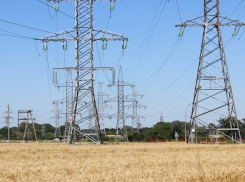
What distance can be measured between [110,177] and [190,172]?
3024 mm

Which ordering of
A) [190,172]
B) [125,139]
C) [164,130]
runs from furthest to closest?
[164,130] → [125,139] → [190,172]

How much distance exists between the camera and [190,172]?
1534 centimetres

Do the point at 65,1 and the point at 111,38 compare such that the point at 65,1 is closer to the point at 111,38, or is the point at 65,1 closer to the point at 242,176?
the point at 111,38

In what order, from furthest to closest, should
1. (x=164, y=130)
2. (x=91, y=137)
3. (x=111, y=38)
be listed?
(x=164, y=130) → (x=91, y=137) → (x=111, y=38)

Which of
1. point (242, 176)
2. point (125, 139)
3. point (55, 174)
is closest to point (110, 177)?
point (55, 174)

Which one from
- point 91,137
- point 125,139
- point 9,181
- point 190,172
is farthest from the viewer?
point 125,139

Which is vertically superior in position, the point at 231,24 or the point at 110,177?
the point at 231,24

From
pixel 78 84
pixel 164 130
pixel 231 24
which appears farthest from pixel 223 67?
pixel 164 130

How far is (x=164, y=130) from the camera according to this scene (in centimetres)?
9844

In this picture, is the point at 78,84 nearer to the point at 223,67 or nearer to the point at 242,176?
the point at 223,67

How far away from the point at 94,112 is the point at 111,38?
7576 mm

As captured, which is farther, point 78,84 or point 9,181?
point 78,84

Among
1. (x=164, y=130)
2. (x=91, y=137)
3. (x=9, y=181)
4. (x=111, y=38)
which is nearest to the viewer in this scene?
(x=9, y=181)

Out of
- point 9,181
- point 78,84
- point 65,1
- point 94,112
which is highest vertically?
point 65,1
